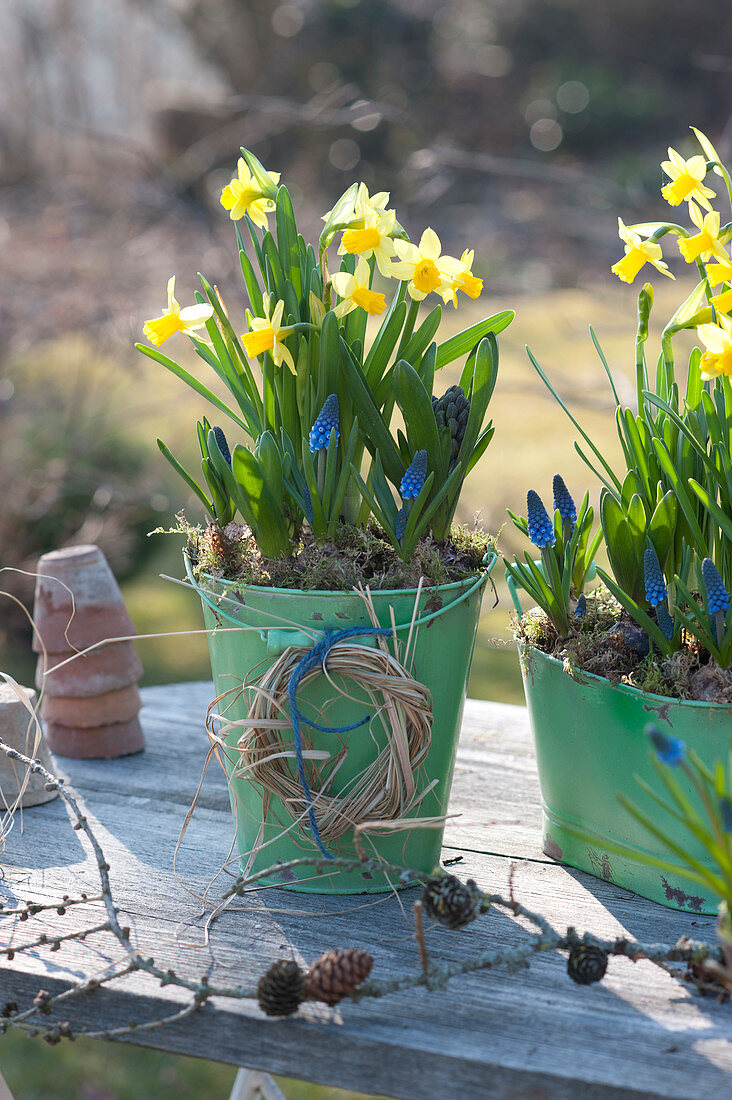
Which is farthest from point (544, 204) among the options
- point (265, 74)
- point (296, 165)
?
point (265, 74)

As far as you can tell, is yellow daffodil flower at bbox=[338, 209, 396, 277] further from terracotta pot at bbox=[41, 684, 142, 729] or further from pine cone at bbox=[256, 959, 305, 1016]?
terracotta pot at bbox=[41, 684, 142, 729]

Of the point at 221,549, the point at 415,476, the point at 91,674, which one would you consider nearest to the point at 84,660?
the point at 91,674

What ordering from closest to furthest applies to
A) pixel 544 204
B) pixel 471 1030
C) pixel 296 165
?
pixel 471 1030 < pixel 544 204 < pixel 296 165

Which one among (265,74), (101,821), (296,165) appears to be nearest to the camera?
(101,821)

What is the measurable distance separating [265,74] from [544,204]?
15.4ft

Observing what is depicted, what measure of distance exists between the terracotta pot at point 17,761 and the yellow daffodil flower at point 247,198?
0.61m

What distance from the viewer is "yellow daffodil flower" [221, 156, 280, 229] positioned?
0.95m

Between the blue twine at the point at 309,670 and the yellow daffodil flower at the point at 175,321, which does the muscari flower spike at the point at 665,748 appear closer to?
the blue twine at the point at 309,670

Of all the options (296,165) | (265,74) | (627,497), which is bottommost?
(627,497)

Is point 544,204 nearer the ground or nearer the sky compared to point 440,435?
nearer the sky

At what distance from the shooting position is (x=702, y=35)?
7.68 metres

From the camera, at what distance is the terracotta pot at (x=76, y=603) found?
51.6 inches

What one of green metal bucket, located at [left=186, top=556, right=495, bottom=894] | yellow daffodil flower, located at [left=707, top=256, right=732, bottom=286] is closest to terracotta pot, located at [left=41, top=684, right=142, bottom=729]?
green metal bucket, located at [left=186, top=556, right=495, bottom=894]

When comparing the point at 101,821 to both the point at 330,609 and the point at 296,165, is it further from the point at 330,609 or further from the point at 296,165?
the point at 296,165
